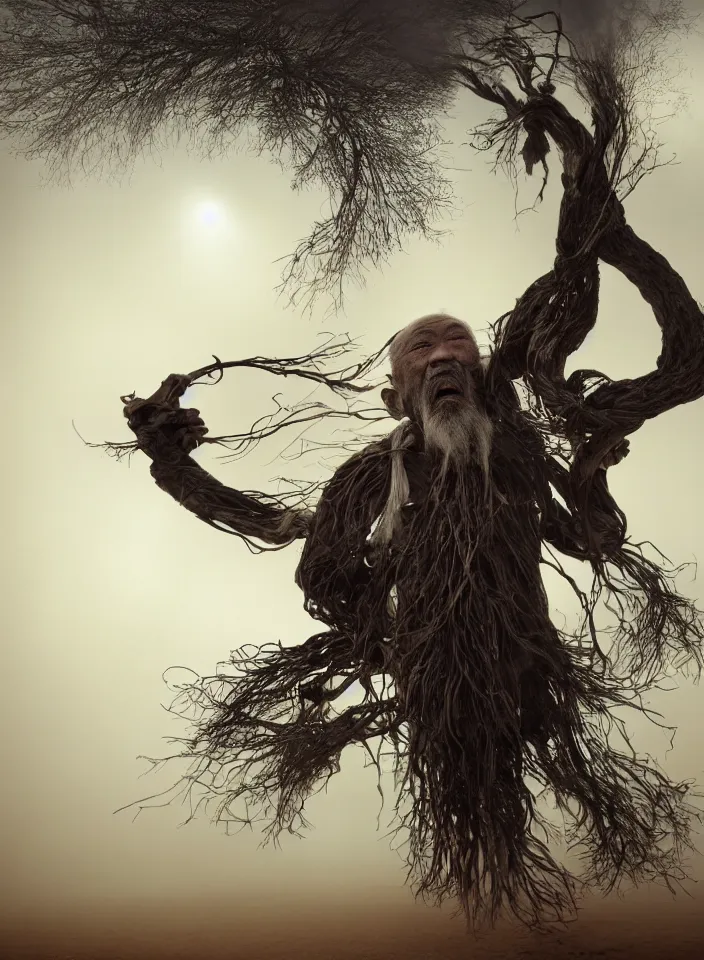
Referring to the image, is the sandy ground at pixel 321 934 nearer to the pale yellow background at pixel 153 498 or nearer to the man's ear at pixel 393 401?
the pale yellow background at pixel 153 498

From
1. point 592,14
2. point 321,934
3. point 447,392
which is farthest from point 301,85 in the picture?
point 321,934

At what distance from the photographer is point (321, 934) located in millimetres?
1161

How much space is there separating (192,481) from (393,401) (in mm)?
276

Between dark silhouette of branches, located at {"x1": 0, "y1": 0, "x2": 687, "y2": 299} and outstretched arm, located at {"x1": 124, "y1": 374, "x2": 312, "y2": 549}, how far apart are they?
0.27m

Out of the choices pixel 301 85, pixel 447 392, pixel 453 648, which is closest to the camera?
pixel 453 648

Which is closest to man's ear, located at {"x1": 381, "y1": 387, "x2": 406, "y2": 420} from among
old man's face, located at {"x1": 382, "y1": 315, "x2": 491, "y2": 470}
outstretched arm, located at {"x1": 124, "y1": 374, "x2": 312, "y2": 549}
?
old man's face, located at {"x1": 382, "y1": 315, "x2": 491, "y2": 470}

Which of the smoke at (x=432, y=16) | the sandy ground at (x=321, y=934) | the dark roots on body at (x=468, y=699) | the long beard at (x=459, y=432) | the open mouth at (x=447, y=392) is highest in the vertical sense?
the smoke at (x=432, y=16)

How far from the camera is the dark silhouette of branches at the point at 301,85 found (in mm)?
1238

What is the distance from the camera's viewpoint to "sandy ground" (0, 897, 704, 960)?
3.65 feet

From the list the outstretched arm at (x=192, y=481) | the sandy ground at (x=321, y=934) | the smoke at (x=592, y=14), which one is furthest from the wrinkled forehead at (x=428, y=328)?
the sandy ground at (x=321, y=934)

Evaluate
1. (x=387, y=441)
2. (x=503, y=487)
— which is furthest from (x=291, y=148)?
(x=503, y=487)

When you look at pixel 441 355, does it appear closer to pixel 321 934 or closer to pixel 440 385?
pixel 440 385

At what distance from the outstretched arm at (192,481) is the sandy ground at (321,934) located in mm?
471

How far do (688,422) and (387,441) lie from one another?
21.0 inches
